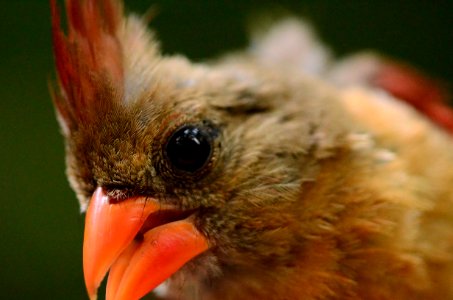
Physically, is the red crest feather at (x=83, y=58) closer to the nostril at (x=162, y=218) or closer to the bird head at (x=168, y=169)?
the bird head at (x=168, y=169)

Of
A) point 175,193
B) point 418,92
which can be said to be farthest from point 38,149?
point 175,193

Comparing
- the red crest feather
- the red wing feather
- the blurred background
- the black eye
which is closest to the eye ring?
the black eye

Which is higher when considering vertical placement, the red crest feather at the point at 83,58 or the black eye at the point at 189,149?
the red crest feather at the point at 83,58

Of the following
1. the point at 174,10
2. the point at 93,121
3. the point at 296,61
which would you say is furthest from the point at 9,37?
the point at 93,121

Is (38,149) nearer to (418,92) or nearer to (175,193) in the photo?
(418,92)

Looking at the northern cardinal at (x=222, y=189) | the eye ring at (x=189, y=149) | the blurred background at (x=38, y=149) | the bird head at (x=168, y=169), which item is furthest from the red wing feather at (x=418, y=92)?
the eye ring at (x=189, y=149)

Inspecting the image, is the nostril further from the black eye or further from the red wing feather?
the red wing feather
